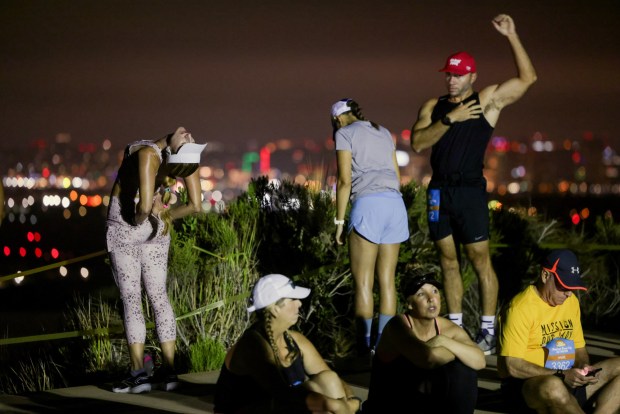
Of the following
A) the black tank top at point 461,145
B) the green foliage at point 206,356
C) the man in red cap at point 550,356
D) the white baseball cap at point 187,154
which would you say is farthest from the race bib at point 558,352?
the green foliage at point 206,356

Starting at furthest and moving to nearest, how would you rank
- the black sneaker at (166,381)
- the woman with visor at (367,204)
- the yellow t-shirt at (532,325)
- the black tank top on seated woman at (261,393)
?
1. the woman with visor at (367,204)
2. the black sneaker at (166,381)
3. the yellow t-shirt at (532,325)
4. the black tank top on seated woman at (261,393)

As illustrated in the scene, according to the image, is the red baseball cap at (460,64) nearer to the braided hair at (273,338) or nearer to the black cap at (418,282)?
the black cap at (418,282)

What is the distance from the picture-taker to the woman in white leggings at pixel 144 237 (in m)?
6.71

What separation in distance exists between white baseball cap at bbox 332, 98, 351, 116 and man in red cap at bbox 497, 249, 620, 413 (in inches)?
87.8

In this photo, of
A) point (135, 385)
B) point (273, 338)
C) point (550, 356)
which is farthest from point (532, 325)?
point (135, 385)

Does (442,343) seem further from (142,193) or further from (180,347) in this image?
(180,347)

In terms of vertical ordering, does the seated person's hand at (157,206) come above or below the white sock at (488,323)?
above

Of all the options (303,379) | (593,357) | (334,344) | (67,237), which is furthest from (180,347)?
(67,237)

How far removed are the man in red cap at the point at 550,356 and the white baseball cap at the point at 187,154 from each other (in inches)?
85.2

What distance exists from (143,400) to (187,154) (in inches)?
60.2

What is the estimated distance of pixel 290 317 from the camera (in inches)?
197

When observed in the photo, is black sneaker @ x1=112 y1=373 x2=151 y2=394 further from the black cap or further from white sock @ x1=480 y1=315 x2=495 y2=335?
white sock @ x1=480 y1=315 x2=495 y2=335

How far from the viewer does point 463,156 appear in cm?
771

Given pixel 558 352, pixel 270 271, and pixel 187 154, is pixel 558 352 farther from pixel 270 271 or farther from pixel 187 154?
pixel 270 271
